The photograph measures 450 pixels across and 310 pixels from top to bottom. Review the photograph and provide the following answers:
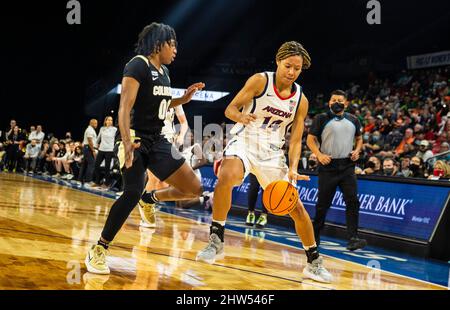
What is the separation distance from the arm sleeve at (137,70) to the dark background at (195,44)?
18644mm

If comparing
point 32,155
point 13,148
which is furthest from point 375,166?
point 13,148

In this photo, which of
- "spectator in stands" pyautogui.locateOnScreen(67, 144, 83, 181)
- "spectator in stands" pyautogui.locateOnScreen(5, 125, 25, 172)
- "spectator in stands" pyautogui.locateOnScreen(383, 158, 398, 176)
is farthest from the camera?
"spectator in stands" pyautogui.locateOnScreen(5, 125, 25, 172)

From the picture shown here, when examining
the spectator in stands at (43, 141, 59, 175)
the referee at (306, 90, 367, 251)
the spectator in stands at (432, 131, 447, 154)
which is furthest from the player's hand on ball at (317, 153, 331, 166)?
the spectator in stands at (43, 141, 59, 175)

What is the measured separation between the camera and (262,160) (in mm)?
4695

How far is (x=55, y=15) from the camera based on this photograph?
23.2 m

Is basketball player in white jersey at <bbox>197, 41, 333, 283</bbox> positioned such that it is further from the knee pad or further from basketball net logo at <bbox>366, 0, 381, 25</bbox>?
basketball net logo at <bbox>366, 0, 381, 25</bbox>

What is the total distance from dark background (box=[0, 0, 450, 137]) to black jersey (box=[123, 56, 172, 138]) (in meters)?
18.5

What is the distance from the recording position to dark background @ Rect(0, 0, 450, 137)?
22219 mm

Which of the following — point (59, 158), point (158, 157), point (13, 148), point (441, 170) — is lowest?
point (158, 157)

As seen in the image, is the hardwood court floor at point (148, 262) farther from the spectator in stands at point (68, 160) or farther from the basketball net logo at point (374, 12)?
the basketball net logo at point (374, 12)

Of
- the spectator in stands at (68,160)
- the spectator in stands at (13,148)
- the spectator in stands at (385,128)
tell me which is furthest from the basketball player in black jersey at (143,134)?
the spectator in stands at (13,148)

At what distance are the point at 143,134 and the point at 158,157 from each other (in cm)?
22

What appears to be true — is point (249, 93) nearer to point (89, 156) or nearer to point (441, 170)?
point (441, 170)

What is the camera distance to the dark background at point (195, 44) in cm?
2222
